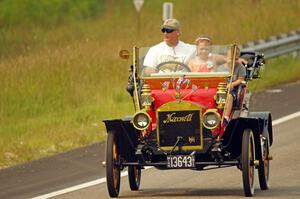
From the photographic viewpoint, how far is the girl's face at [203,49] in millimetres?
13320

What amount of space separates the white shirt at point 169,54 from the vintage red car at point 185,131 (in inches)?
14.1

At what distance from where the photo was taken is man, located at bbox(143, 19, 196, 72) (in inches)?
527

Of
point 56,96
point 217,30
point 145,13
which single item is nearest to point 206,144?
point 56,96

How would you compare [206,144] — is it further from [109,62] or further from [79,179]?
[109,62]

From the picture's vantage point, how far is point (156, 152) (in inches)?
484

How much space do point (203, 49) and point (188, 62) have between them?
0.22 m

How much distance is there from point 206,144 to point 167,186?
138cm

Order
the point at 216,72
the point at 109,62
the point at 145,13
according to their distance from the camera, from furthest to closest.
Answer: the point at 145,13 → the point at 109,62 → the point at 216,72

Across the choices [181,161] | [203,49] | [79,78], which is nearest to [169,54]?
[203,49]

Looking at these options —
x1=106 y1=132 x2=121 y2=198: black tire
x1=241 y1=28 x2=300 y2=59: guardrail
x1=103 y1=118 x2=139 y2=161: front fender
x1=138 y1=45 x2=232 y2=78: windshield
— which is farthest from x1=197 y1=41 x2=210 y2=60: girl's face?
x1=241 y1=28 x2=300 y2=59: guardrail

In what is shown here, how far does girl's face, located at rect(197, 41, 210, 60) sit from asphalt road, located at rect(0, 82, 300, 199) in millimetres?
1401

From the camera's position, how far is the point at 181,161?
12.1m

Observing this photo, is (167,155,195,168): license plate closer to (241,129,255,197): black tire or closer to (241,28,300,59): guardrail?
(241,129,255,197): black tire

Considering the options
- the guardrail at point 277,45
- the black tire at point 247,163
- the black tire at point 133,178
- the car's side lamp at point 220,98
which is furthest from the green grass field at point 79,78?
the black tire at point 247,163
